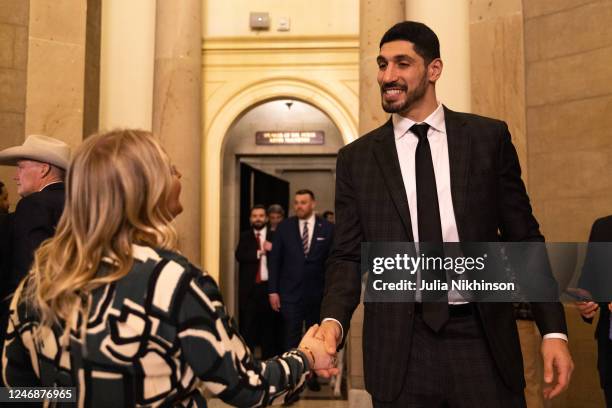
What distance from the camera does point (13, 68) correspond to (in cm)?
539

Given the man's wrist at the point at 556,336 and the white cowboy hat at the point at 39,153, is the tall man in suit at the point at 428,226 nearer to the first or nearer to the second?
the man's wrist at the point at 556,336

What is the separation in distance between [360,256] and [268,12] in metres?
5.41

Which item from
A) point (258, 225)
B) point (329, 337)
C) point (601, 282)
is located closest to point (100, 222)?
point (329, 337)

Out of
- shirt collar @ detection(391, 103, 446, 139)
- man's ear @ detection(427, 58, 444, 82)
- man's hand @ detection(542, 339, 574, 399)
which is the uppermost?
man's ear @ detection(427, 58, 444, 82)

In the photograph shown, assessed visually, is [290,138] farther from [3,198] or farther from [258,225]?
[3,198]

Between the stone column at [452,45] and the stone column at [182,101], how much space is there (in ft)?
7.21

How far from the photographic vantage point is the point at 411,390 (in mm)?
1983

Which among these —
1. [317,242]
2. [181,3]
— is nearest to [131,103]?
[181,3]

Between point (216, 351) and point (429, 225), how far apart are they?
3.04ft

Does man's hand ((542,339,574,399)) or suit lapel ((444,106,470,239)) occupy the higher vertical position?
suit lapel ((444,106,470,239))

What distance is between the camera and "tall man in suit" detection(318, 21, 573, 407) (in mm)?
1975

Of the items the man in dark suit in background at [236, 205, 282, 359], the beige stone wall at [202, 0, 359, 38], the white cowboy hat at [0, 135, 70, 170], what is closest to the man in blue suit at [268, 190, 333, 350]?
the man in dark suit in background at [236, 205, 282, 359]

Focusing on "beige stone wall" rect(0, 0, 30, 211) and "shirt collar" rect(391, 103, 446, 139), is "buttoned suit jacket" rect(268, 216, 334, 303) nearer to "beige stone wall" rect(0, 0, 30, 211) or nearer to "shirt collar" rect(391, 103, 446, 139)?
"beige stone wall" rect(0, 0, 30, 211)

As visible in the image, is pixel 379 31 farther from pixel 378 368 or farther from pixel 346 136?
pixel 378 368
